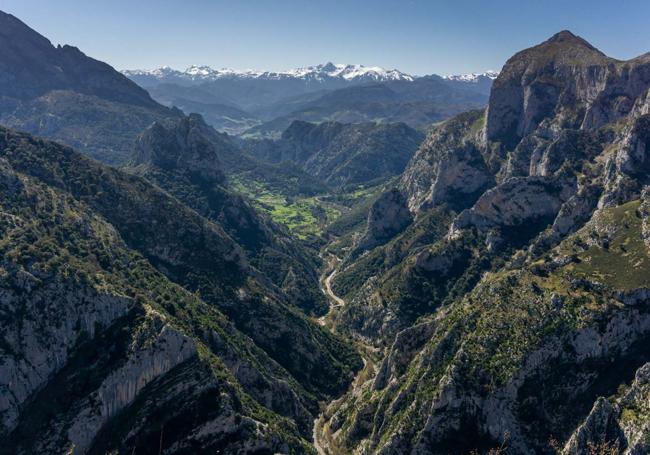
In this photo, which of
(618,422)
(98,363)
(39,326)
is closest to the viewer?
(618,422)

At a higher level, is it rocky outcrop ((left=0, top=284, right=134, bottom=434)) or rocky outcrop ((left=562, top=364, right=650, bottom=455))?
rocky outcrop ((left=0, top=284, right=134, bottom=434))

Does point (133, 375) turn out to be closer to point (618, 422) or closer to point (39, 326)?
point (39, 326)

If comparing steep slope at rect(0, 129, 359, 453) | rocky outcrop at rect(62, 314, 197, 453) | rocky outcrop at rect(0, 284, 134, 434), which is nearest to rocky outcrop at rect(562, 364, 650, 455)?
steep slope at rect(0, 129, 359, 453)

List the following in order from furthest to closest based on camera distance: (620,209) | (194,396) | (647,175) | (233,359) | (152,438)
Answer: (647,175) < (620,209) < (233,359) < (194,396) < (152,438)

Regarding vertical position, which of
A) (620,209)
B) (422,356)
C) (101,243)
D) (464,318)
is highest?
(620,209)

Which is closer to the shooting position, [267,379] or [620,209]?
[267,379]

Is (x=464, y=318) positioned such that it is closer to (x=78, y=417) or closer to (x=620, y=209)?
(x=620, y=209)

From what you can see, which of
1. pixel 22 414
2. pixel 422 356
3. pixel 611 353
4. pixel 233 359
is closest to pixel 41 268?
pixel 22 414

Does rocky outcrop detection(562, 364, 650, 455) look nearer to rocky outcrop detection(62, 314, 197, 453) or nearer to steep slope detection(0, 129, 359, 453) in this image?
steep slope detection(0, 129, 359, 453)

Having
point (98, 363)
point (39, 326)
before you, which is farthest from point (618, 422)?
point (39, 326)

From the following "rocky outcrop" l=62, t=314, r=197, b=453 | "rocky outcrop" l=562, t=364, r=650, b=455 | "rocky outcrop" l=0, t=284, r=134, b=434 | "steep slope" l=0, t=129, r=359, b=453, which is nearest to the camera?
"rocky outcrop" l=562, t=364, r=650, b=455

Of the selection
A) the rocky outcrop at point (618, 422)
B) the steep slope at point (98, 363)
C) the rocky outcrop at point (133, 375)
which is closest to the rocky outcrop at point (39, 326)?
the steep slope at point (98, 363)
